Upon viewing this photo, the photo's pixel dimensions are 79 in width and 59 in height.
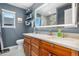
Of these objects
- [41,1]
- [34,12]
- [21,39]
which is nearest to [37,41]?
[21,39]

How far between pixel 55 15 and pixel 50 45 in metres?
0.63

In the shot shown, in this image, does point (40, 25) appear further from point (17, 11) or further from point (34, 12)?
point (17, 11)

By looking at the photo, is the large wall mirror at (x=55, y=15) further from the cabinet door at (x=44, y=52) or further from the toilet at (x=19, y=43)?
the cabinet door at (x=44, y=52)

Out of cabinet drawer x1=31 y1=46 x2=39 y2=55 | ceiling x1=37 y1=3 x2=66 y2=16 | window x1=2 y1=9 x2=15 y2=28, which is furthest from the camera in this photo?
ceiling x1=37 y1=3 x2=66 y2=16

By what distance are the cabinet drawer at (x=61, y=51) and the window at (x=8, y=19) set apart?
0.71 m

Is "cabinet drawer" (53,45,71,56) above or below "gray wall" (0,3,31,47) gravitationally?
below

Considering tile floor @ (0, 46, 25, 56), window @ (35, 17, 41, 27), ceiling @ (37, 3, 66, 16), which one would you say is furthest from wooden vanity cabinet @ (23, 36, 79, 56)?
ceiling @ (37, 3, 66, 16)

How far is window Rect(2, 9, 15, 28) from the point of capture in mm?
1272

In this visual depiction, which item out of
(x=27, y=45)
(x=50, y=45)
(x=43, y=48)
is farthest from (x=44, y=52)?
(x=27, y=45)

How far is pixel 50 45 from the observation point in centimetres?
111

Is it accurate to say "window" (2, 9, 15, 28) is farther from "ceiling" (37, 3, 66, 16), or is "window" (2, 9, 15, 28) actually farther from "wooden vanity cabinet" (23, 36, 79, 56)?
"ceiling" (37, 3, 66, 16)

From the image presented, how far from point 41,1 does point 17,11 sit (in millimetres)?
393

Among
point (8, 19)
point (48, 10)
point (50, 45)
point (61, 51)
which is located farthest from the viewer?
point (48, 10)

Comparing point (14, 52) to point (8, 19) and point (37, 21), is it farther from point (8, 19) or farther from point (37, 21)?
point (37, 21)
